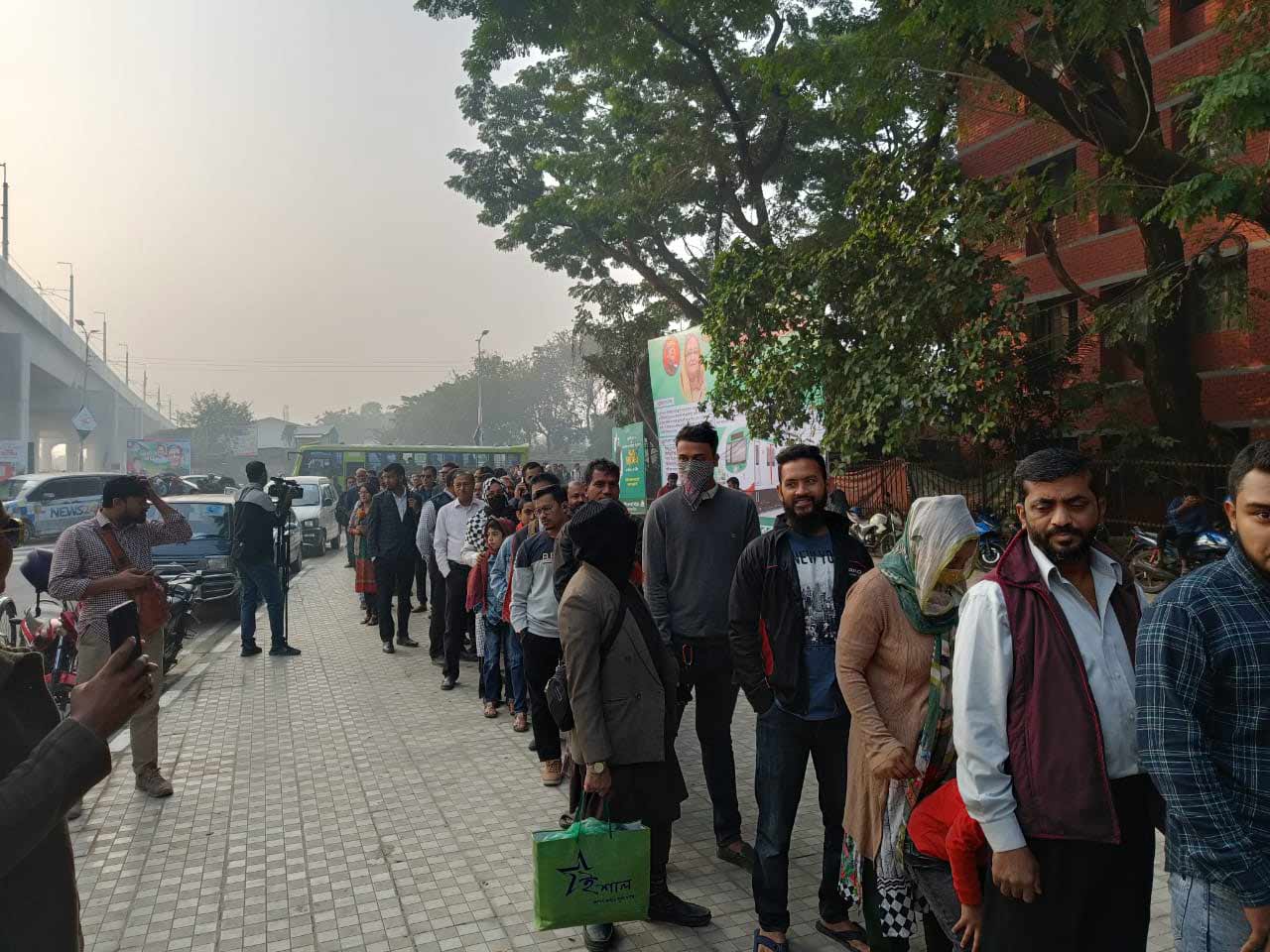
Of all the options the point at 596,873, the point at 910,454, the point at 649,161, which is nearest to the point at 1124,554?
the point at 910,454

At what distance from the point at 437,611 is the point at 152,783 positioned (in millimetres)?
3852

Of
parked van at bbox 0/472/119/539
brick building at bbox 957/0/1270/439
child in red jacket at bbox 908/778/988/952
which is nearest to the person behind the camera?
child in red jacket at bbox 908/778/988/952

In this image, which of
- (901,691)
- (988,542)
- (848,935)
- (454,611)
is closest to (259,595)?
(454,611)

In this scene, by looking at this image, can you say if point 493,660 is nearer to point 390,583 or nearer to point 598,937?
point 390,583

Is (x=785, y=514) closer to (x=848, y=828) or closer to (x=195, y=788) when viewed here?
(x=848, y=828)

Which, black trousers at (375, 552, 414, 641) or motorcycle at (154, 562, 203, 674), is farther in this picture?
black trousers at (375, 552, 414, 641)

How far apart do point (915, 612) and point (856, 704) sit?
1.17 feet

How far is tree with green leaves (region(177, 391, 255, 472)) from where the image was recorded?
82.9m

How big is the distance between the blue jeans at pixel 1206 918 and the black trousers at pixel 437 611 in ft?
24.0

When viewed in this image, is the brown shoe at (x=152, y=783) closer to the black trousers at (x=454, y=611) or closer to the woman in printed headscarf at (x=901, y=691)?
the black trousers at (x=454, y=611)

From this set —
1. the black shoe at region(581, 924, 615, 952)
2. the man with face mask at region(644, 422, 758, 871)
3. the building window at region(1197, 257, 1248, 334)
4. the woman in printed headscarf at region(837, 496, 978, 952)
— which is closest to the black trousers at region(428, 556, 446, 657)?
the man with face mask at region(644, 422, 758, 871)

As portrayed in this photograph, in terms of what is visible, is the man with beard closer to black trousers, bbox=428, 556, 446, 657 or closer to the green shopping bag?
the green shopping bag

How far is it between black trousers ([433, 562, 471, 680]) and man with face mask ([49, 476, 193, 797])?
278 cm

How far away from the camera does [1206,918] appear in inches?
75.6
